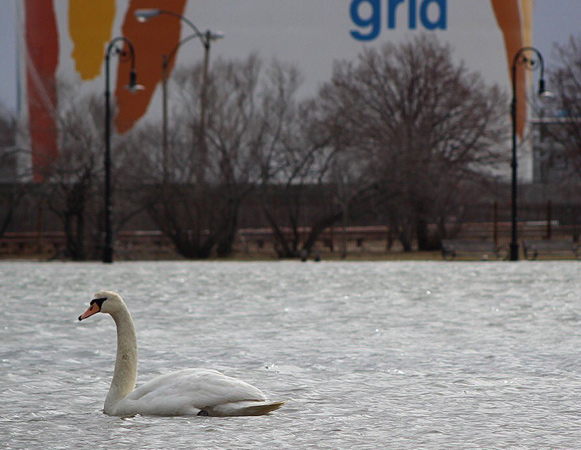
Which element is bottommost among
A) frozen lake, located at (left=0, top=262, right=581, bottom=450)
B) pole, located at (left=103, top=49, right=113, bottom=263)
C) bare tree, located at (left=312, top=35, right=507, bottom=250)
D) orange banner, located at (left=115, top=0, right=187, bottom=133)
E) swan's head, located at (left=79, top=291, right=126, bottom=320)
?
frozen lake, located at (left=0, top=262, right=581, bottom=450)

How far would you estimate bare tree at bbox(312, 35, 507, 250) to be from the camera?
35.9 metres

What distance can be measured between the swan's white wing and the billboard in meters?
43.4

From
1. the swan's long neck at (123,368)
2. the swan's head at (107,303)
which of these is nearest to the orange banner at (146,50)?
the swan's head at (107,303)

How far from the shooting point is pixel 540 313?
14.2 metres

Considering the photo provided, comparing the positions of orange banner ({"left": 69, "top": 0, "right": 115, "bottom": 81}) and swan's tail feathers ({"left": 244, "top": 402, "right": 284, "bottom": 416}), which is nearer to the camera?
swan's tail feathers ({"left": 244, "top": 402, "right": 284, "bottom": 416})

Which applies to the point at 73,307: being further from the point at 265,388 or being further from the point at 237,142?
the point at 237,142

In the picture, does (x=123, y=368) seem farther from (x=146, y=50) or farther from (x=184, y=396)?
(x=146, y=50)

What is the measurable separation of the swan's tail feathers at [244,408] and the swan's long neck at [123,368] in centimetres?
59

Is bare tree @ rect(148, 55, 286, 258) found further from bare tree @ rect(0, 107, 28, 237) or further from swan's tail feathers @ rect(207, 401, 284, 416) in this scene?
swan's tail feathers @ rect(207, 401, 284, 416)

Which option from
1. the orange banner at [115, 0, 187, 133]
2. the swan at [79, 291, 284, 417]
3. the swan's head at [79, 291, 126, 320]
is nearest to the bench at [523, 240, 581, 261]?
the orange banner at [115, 0, 187, 133]

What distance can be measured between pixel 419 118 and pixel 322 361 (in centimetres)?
3165

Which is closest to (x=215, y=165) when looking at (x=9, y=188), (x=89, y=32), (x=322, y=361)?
(x=9, y=188)

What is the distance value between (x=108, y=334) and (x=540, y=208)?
30.2 meters

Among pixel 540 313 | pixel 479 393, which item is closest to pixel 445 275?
pixel 540 313
